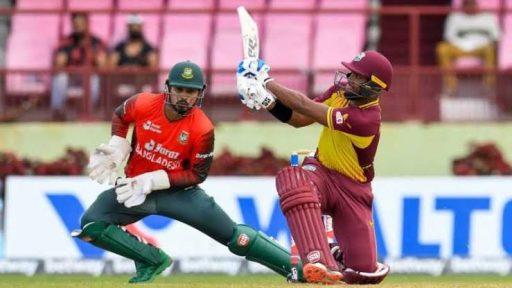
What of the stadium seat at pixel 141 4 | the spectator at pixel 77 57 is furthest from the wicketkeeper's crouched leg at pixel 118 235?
the stadium seat at pixel 141 4

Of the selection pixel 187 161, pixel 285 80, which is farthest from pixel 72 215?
pixel 187 161

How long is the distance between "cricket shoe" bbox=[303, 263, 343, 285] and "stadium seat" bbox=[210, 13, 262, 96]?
7481 millimetres

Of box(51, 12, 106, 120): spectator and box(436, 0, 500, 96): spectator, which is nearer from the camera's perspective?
box(51, 12, 106, 120): spectator

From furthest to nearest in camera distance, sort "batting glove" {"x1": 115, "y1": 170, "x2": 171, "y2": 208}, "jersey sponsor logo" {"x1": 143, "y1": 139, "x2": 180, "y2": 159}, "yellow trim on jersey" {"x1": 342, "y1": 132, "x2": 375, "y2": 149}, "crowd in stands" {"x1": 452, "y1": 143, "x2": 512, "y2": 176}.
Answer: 1. "crowd in stands" {"x1": 452, "y1": 143, "x2": 512, "y2": 176}
2. "jersey sponsor logo" {"x1": 143, "y1": 139, "x2": 180, "y2": 159}
3. "batting glove" {"x1": 115, "y1": 170, "x2": 171, "y2": 208}
4. "yellow trim on jersey" {"x1": 342, "y1": 132, "x2": 375, "y2": 149}

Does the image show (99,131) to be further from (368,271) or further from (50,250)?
(368,271)

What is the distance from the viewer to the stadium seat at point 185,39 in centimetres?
1981

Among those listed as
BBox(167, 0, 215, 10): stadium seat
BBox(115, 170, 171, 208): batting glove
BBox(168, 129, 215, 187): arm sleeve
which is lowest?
BBox(115, 170, 171, 208): batting glove

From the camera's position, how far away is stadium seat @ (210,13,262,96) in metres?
19.1

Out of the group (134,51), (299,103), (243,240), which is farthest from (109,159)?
(134,51)

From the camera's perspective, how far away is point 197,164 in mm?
13211

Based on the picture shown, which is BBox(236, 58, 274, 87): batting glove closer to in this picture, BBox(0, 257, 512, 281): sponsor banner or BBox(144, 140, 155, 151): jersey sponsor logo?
BBox(144, 140, 155, 151): jersey sponsor logo

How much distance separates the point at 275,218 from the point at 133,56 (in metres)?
3.13

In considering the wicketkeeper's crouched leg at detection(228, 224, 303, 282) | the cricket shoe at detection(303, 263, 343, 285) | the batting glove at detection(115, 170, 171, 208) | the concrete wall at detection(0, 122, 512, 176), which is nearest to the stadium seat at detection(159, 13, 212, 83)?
the concrete wall at detection(0, 122, 512, 176)

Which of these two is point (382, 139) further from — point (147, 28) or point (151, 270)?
point (151, 270)
